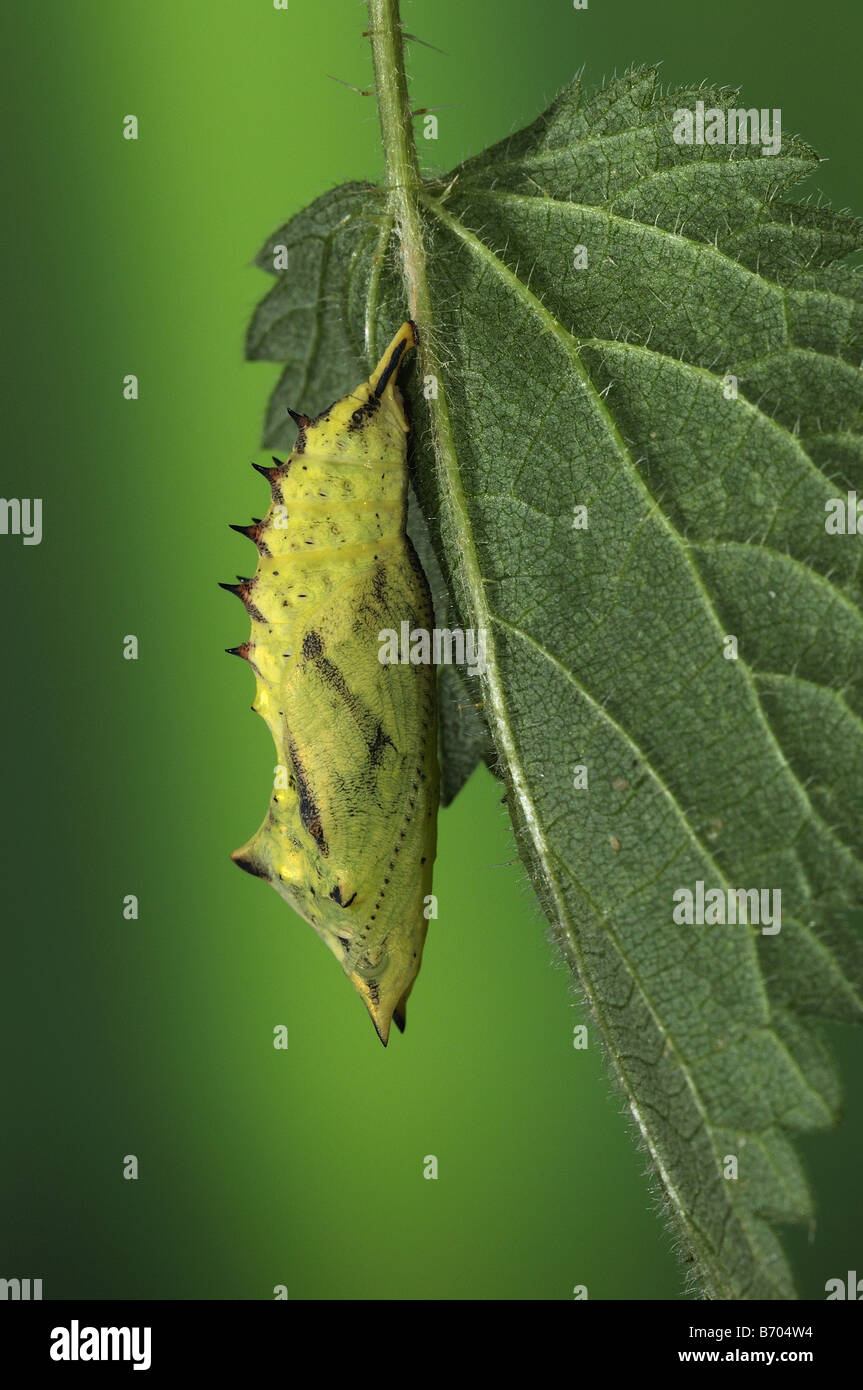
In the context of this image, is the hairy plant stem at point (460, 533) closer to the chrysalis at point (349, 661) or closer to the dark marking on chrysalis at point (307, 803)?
the chrysalis at point (349, 661)

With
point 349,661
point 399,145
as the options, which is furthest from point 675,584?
point 399,145

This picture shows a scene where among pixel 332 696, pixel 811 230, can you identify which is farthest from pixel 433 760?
pixel 811 230

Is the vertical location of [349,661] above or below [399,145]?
below

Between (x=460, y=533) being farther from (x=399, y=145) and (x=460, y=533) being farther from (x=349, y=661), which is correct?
(x=399, y=145)

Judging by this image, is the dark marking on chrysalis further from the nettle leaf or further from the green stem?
the green stem

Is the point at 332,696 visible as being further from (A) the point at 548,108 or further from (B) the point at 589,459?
(A) the point at 548,108

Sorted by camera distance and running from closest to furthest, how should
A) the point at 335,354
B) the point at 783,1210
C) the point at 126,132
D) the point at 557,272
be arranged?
the point at 783,1210 < the point at 557,272 < the point at 335,354 < the point at 126,132

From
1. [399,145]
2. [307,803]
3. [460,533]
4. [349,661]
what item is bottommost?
[307,803]
